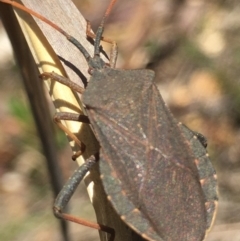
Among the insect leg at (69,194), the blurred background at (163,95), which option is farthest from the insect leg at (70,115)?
the blurred background at (163,95)

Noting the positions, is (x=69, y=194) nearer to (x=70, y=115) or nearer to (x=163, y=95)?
(x=70, y=115)

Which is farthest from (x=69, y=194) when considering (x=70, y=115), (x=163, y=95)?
(x=163, y=95)

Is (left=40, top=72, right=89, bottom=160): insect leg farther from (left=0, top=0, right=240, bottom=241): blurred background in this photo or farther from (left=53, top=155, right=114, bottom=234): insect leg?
(left=0, top=0, right=240, bottom=241): blurred background

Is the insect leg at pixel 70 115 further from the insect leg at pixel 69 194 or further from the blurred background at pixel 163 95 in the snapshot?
the blurred background at pixel 163 95

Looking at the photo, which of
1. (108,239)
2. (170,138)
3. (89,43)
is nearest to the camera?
(108,239)

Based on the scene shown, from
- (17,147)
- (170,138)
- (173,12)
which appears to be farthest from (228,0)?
(170,138)

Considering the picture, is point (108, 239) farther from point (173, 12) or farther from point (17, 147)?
point (173, 12)

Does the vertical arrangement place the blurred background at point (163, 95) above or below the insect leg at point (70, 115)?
above

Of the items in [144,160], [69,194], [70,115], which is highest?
[70,115]
